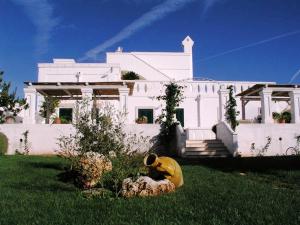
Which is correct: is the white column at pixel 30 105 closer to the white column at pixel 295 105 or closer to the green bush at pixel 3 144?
the green bush at pixel 3 144

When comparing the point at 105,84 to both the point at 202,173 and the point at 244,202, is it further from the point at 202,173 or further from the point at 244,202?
the point at 244,202

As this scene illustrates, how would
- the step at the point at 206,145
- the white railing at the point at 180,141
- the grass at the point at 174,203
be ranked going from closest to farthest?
the grass at the point at 174,203, the white railing at the point at 180,141, the step at the point at 206,145

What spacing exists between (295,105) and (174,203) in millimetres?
17816

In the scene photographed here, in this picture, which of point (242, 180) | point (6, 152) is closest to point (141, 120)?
point (6, 152)

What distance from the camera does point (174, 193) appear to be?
7855mm

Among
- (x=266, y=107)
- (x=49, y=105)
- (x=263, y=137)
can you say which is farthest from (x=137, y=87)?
(x=263, y=137)

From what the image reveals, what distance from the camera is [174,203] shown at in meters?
6.75

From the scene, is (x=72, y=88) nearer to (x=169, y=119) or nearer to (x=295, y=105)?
(x=169, y=119)

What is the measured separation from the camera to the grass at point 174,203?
5590 millimetres

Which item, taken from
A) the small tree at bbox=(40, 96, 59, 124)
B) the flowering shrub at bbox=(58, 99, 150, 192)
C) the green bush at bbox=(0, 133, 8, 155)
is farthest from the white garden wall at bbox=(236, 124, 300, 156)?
the small tree at bbox=(40, 96, 59, 124)

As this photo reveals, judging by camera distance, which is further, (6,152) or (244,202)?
(6,152)

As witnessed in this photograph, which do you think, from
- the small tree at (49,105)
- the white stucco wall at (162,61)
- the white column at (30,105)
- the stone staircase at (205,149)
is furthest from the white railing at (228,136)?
the white stucco wall at (162,61)

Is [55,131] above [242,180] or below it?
above

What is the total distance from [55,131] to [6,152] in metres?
2.84
